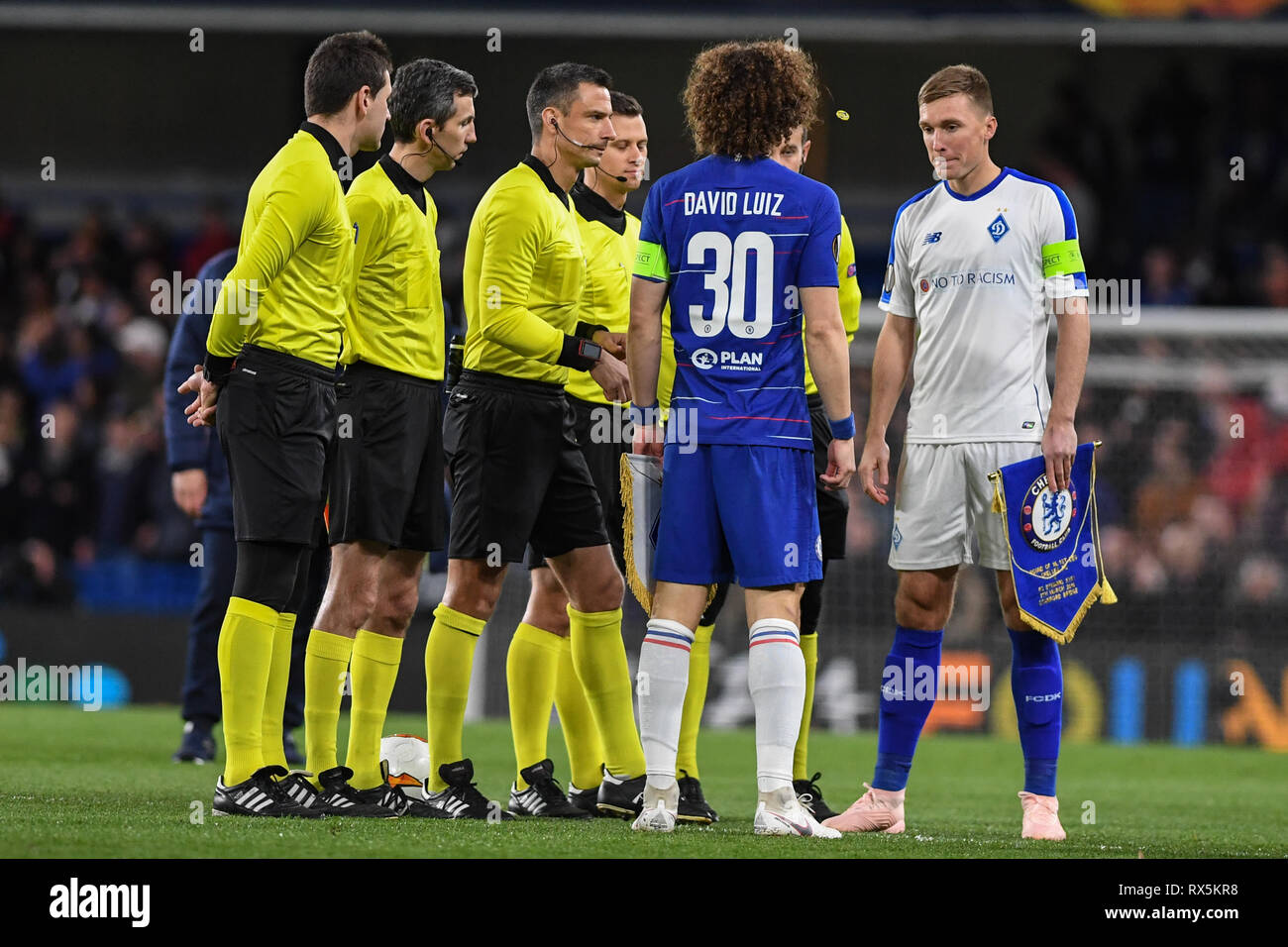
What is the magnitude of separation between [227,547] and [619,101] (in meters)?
2.90

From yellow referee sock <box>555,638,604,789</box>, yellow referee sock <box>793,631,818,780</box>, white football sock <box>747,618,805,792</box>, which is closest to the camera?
white football sock <box>747,618,805,792</box>

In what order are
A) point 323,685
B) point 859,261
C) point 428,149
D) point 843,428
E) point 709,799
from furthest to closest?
point 859,261, point 709,799, point 428,149, point 323,685, point 843,428

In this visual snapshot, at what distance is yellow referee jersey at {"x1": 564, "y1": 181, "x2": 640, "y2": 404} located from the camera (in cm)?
603

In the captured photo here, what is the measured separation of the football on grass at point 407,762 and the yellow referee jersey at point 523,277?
1.36 m

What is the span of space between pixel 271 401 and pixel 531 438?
2.79 ft

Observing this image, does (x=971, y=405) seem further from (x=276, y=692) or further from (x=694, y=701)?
(x=276, y=692)

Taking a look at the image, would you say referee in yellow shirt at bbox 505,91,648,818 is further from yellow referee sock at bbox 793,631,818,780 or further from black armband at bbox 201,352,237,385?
black armband at bbox 201,352,237,385

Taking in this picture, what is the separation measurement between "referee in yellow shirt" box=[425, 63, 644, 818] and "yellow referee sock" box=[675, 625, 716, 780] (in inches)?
11.9

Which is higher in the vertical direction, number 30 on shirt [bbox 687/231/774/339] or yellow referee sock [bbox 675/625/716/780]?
number 30 on shirt [bbox 687/231/774/339]

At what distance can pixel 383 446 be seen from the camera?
5.34 meters

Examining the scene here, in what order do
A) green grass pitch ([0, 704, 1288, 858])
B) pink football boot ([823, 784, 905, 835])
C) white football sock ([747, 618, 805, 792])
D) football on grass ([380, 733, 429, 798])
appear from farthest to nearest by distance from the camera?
football on grass ([380, 733, 429, 798]) < pink football boot ([823, 784, 905, 835]) < white football sock ([747, 618, 805, 792]) < green grass pitch ([0, 704, 1288, 858])

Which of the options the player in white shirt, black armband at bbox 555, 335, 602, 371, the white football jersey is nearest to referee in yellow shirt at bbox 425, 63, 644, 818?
black armband at bbox 555, 335, 602, 371

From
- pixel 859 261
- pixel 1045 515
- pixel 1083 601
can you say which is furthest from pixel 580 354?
pixel 859 261
